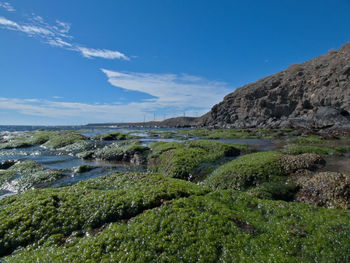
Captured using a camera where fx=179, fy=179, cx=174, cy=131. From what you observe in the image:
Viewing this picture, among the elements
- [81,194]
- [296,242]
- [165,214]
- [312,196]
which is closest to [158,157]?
[81,194]

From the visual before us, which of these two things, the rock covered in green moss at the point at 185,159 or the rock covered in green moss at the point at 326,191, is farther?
the rock covered in green moss at the point at 185,159

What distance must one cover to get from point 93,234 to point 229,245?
251 inches

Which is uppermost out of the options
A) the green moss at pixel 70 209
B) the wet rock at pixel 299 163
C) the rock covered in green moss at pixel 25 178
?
the wet rock at pixel 299 163

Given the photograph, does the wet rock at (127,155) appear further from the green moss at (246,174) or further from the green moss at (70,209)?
the green moss at (70,209)

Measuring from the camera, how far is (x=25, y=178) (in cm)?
1923

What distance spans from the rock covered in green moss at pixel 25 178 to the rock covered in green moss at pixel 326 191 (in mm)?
22584

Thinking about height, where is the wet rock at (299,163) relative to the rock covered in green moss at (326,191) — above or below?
above

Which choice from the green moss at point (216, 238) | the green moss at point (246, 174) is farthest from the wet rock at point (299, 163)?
the green moss at point (216, 238)

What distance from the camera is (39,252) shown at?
310 inches

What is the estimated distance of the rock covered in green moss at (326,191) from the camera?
1043cm

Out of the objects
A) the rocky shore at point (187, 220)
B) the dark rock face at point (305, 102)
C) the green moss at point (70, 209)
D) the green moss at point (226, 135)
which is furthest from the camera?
the dark rock face at point (305, 102)

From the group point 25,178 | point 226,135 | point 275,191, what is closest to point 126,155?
point 25,178

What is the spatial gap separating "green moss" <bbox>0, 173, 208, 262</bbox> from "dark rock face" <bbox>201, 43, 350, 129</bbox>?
64.3 m

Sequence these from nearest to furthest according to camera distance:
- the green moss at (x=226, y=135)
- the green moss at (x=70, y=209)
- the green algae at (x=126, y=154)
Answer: the green moss at (x=70, y=209) < the green algae at (x=126, y=154) < the green moss at (x=226, y=135)
